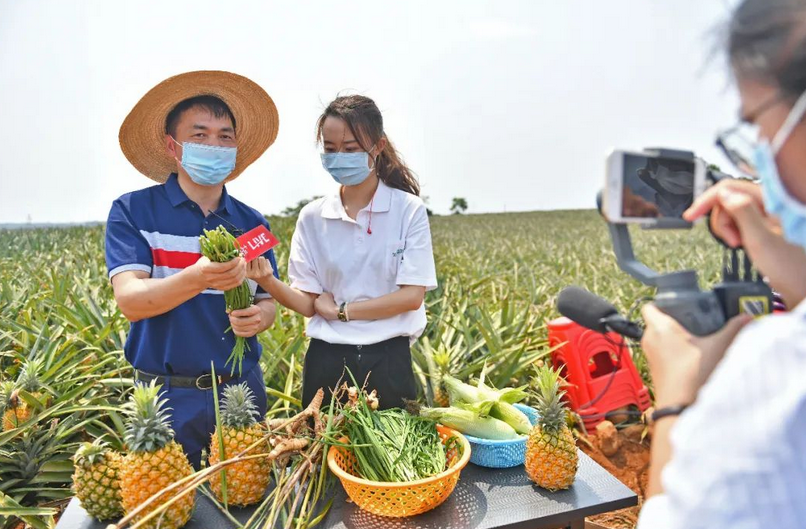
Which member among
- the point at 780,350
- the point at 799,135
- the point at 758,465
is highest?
the point at 799,135

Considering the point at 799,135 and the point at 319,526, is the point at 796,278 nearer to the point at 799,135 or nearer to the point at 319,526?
the point at 799,135

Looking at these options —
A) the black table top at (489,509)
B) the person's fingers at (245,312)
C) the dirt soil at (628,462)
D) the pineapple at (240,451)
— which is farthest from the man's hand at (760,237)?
the dirt soil at (628,462)

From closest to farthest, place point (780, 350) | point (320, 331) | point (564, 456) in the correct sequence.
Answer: point (780, 350)
point (564, 456)
point (320, 331)

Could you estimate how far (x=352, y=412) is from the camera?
6.70 ft

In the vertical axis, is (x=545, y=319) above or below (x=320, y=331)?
below

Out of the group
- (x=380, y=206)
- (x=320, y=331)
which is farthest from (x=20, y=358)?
(x=380, y=206)

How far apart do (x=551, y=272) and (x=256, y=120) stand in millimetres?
5575

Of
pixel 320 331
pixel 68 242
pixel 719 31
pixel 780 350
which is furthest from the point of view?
pixel 68 242

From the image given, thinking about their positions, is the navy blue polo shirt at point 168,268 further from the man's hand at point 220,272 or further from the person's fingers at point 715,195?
the person's fingers at point 715,195

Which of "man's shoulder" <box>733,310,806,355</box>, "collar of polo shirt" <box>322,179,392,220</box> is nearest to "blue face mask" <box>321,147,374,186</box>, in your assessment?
"collar of polo shirt" <box>322,179,392,220</box>

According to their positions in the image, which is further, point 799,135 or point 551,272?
point 551,272

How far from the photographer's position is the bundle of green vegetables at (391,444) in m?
1.87

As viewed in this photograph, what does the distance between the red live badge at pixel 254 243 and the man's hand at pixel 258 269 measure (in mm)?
172

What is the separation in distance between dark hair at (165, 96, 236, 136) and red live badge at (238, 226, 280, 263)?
0.74 metres
